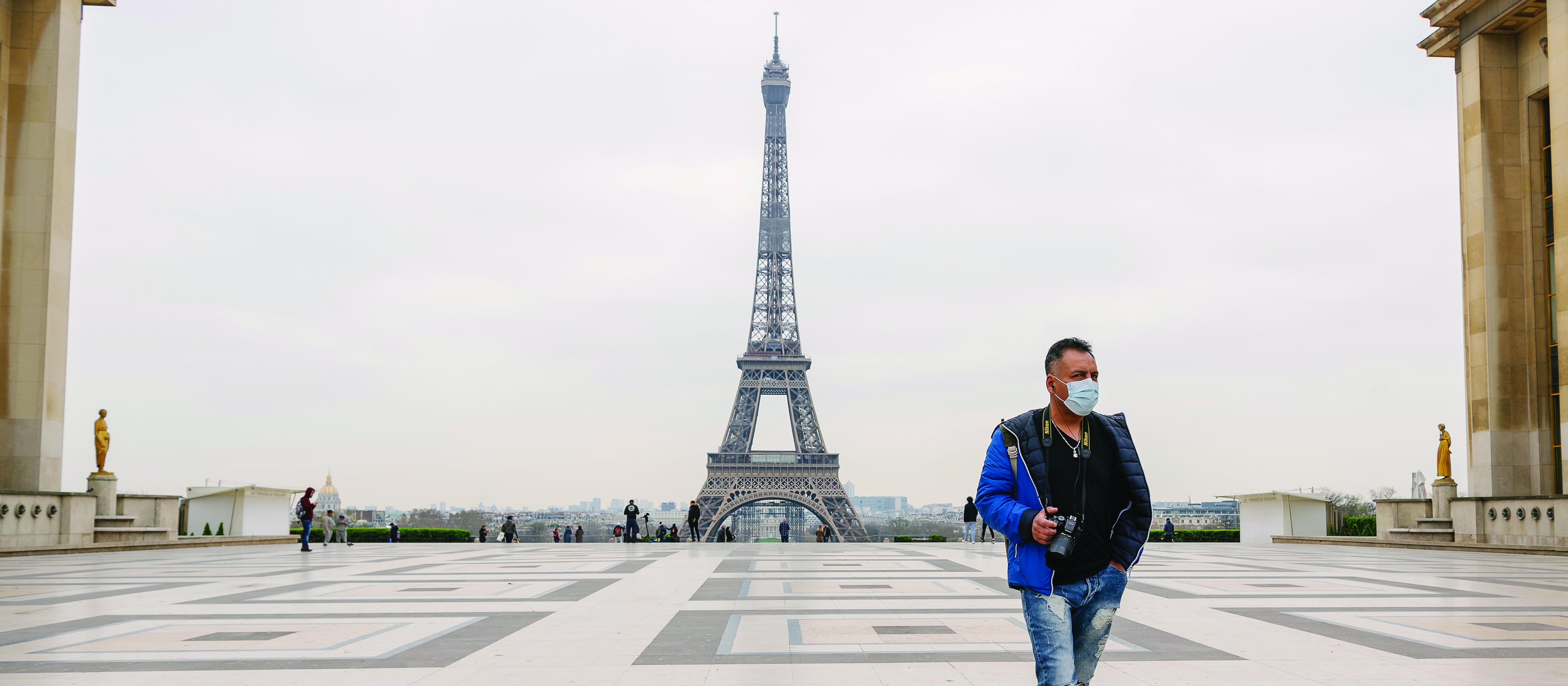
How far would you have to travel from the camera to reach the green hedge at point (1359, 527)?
3403cm

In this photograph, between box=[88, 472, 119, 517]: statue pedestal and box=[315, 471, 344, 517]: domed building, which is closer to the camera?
box=[88, 472, 119, 517]: statue pedestal

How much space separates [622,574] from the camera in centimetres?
1553

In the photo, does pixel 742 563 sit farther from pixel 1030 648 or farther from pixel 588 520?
pixel 588 520

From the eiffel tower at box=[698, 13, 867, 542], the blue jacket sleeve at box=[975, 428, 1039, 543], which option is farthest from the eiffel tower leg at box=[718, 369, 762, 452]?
the blue jacket sleeve at box=[975, 428, 1039, 543]

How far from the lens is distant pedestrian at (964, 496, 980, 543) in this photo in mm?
29406

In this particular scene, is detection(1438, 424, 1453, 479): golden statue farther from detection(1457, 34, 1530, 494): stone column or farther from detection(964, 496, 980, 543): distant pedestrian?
detection(964, 496, 980, 543): distant pedestrian

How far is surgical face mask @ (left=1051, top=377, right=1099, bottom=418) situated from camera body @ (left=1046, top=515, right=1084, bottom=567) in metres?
0.41

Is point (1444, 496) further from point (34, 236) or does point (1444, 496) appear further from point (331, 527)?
point (34, 236)

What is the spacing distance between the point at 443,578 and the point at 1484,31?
30.0 meters

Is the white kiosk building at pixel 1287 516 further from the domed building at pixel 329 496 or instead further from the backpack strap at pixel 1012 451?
the domed building at pixel 329 496

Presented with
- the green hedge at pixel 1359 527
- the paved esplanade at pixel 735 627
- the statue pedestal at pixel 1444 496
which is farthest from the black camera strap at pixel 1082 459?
the green hedge at pixel 1359 527

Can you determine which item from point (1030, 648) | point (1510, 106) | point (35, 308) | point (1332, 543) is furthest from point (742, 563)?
point (1510, 106)

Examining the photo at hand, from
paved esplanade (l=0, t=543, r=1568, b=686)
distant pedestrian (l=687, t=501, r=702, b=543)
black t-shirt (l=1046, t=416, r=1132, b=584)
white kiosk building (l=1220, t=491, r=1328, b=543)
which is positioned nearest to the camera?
black t-shirt (l=1046, t=416, r=1132, b=584)

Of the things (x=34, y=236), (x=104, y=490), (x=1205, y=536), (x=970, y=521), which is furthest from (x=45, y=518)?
(x=1205, y=536)
